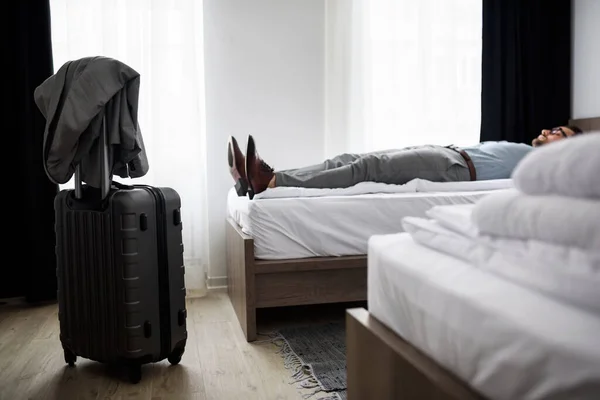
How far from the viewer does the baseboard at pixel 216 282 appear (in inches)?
137

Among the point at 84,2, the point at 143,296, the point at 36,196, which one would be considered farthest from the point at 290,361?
the point at 84,2

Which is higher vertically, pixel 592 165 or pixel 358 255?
pixel 592 165

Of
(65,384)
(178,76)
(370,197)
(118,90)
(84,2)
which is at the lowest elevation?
(65,384)

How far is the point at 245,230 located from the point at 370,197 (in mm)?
608

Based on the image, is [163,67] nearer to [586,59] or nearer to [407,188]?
[407,188]

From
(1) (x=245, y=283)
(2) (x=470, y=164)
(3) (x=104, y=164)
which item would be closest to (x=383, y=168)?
(2) (x=470, y=164)

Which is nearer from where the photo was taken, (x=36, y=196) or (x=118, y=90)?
(x=118, y=90)

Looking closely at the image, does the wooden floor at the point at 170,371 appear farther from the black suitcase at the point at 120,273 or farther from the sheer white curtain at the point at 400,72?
the sheer white curtain at the point at 400,72

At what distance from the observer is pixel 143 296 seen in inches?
75.3

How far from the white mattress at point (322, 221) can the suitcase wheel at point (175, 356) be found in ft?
1.73

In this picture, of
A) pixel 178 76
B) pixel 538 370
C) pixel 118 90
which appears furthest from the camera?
pixel 178 76

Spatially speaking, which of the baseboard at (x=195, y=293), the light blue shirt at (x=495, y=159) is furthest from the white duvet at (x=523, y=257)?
the baseboard at (x=195, y=293)

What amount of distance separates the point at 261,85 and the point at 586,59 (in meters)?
2.33

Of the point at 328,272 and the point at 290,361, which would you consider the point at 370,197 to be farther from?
the point at 290,361
